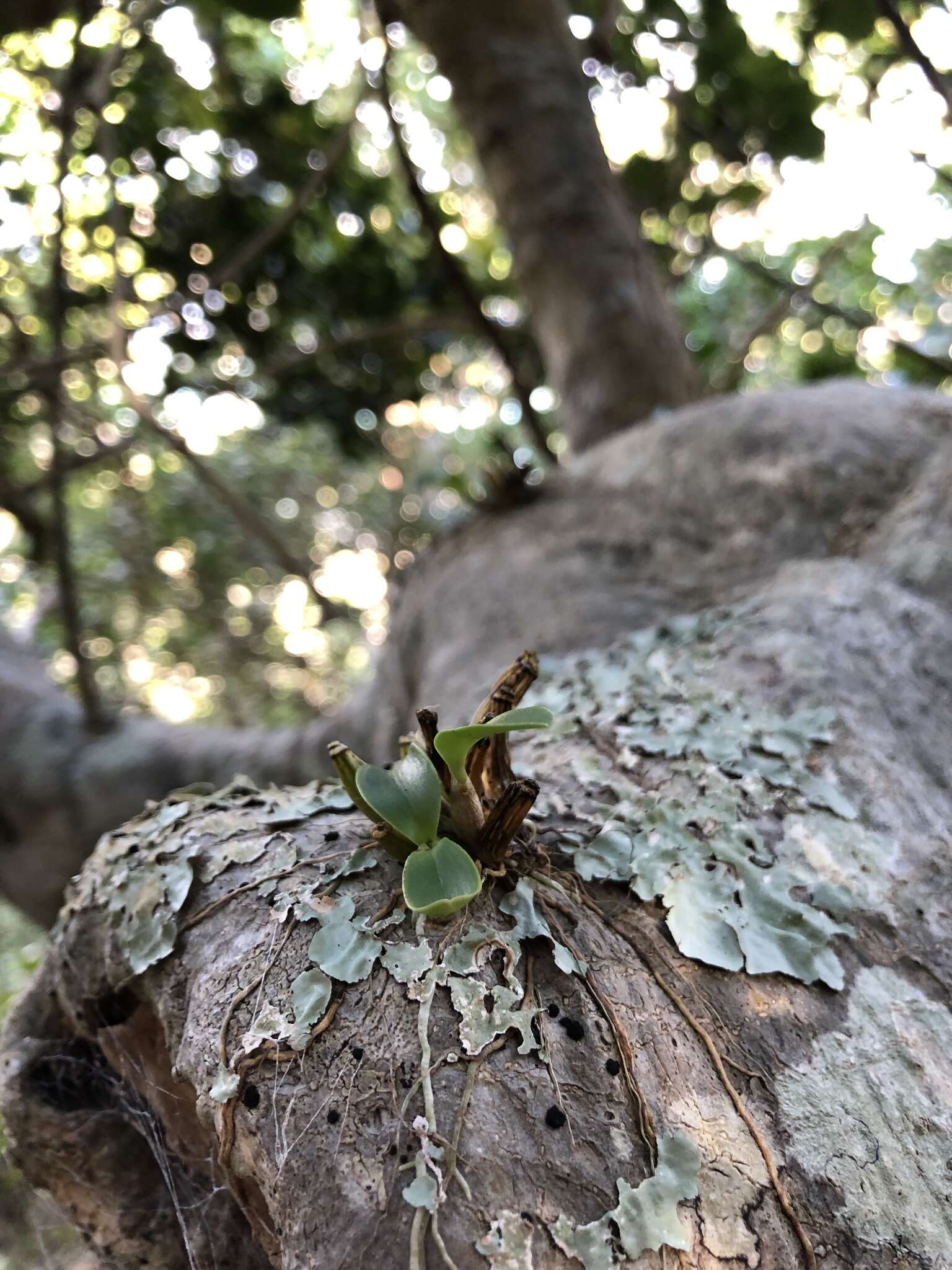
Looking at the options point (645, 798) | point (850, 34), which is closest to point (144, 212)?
point (850, 34)

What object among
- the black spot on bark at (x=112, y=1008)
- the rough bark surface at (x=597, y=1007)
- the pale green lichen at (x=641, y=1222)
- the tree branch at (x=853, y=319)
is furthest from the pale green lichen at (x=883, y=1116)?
the tree branch at (x=853, y=319)

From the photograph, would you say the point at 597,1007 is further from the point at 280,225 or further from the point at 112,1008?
the point at 280,225

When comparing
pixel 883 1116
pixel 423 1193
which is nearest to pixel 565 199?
pixel 883 1116

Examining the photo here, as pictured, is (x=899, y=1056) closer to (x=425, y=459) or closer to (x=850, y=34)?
(x=850, y=34)

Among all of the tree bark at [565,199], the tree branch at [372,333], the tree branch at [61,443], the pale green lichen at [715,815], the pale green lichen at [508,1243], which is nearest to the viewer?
the pale green lichen at [508,1243]

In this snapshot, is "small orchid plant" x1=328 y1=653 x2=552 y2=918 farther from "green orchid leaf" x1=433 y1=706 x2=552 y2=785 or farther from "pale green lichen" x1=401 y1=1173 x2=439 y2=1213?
"pale green lichen" x1=401 y1=1173 x2=439 y2=1213

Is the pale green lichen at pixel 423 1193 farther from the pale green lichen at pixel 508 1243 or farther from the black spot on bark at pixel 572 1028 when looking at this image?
the black spot on bark at pixel 572 1028

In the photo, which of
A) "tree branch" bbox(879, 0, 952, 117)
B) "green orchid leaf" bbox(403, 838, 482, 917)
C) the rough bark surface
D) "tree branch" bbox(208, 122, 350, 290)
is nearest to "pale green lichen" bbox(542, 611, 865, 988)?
the rough bark surface
